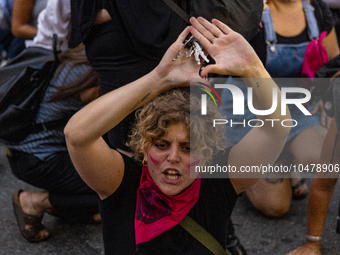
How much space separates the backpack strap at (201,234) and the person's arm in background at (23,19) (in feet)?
7.00

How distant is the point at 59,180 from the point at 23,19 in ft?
4.48

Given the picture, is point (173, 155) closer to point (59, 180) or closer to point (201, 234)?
point (201, 234)

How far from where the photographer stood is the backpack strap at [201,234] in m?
1.54

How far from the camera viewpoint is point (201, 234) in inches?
60.9

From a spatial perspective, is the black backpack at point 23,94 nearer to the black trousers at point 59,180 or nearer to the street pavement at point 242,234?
the black trousers at point 59,180

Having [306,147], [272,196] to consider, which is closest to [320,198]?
[272,196]

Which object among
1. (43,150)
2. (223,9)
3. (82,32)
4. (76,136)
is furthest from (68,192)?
(223,9)

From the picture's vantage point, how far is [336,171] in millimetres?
2189

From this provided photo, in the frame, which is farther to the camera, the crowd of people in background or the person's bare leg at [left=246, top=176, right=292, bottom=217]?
the person's bare leg at [left=246, top=176, right=292, bottom=217]

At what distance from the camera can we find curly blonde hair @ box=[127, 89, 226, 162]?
1514 mm

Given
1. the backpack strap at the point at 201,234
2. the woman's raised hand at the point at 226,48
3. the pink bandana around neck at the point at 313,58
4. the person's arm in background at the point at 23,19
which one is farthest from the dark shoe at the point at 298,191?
the person's arm in background at the point at 23,19

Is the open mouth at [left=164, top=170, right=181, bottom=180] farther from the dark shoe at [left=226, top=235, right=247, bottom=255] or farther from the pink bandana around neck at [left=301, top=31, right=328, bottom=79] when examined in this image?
the pink bandana around neck at [left=301, top=31, right=328, bottom=79]

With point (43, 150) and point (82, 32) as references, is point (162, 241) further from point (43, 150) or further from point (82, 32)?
point (43, 150)

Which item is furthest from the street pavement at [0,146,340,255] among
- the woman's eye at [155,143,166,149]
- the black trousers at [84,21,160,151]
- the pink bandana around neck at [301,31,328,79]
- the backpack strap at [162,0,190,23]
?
the backpack strap at [162,0,190,23]
